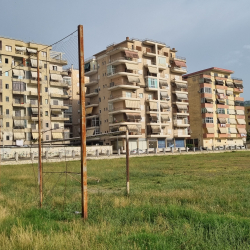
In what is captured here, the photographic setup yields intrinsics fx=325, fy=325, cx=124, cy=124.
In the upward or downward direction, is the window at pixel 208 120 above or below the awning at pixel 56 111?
below

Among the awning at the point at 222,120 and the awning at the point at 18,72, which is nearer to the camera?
the awning at the point at 18,72

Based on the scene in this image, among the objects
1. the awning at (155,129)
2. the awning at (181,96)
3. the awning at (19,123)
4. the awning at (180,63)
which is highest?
the awning at (180,63)

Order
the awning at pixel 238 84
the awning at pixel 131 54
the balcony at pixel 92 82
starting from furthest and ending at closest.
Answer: the awning at pixel 238 84
the balcony at pixel 92 82
the awning at pixel 131 54

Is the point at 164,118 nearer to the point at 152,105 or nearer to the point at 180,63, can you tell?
the point at 152,105

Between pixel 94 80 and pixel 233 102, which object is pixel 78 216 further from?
pixel 233 102

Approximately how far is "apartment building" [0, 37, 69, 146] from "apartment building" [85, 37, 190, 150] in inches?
409

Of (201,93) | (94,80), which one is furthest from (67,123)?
(201,93)

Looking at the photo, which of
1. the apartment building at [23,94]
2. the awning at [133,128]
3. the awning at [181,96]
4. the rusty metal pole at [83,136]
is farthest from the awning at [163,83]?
the rusty metal pole at [83,136]

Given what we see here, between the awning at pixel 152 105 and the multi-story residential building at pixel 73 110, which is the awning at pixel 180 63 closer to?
the awning at pixel 152 105

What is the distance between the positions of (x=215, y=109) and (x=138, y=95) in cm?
2951

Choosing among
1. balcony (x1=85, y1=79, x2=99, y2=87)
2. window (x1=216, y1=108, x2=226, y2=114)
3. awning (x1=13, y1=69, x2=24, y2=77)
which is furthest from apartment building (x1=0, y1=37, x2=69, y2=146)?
window (x1=216, y1=108, x2=226, y2=114)

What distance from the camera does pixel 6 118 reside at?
6412cm

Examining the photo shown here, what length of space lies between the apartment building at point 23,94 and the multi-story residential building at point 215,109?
39.3 meters

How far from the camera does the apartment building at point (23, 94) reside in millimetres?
64125
